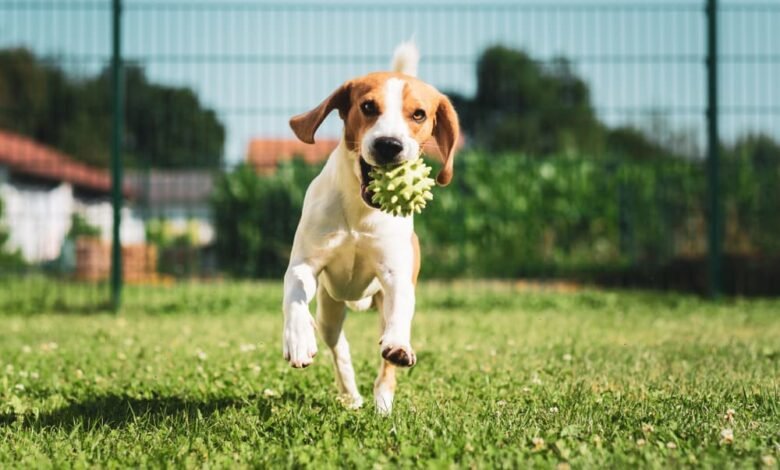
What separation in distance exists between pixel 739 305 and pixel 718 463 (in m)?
8.39

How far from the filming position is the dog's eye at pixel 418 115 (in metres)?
4.01

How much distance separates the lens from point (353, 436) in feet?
12.2

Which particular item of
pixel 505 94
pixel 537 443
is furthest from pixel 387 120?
pixel 505 94

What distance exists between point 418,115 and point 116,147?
280 inches

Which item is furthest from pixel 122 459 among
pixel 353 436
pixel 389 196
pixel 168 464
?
pixel 389 196

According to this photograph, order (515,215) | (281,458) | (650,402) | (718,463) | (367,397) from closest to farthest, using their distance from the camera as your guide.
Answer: (718,463) → (281,458) → (650,402) → (367,397) → (515,215)

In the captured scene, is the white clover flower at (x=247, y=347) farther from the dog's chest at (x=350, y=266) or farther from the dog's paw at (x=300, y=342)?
the dog's paw at (x=300, y=342)

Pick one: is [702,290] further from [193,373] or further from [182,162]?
[193,373]

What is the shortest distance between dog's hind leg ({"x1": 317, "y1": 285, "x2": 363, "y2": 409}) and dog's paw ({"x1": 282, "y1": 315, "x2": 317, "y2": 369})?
0.87 meters

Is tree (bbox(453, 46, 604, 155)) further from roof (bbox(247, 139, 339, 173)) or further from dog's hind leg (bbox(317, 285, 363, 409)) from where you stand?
dog's hind leg (bbox(317, 285, 363, 409))

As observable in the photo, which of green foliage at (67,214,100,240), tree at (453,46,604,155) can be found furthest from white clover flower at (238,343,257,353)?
green foliage at (67,214,100,240)

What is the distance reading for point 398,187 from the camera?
3844mm

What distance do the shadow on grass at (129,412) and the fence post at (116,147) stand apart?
5917 mm

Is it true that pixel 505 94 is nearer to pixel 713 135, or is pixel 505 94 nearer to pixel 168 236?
pixel 713 135
